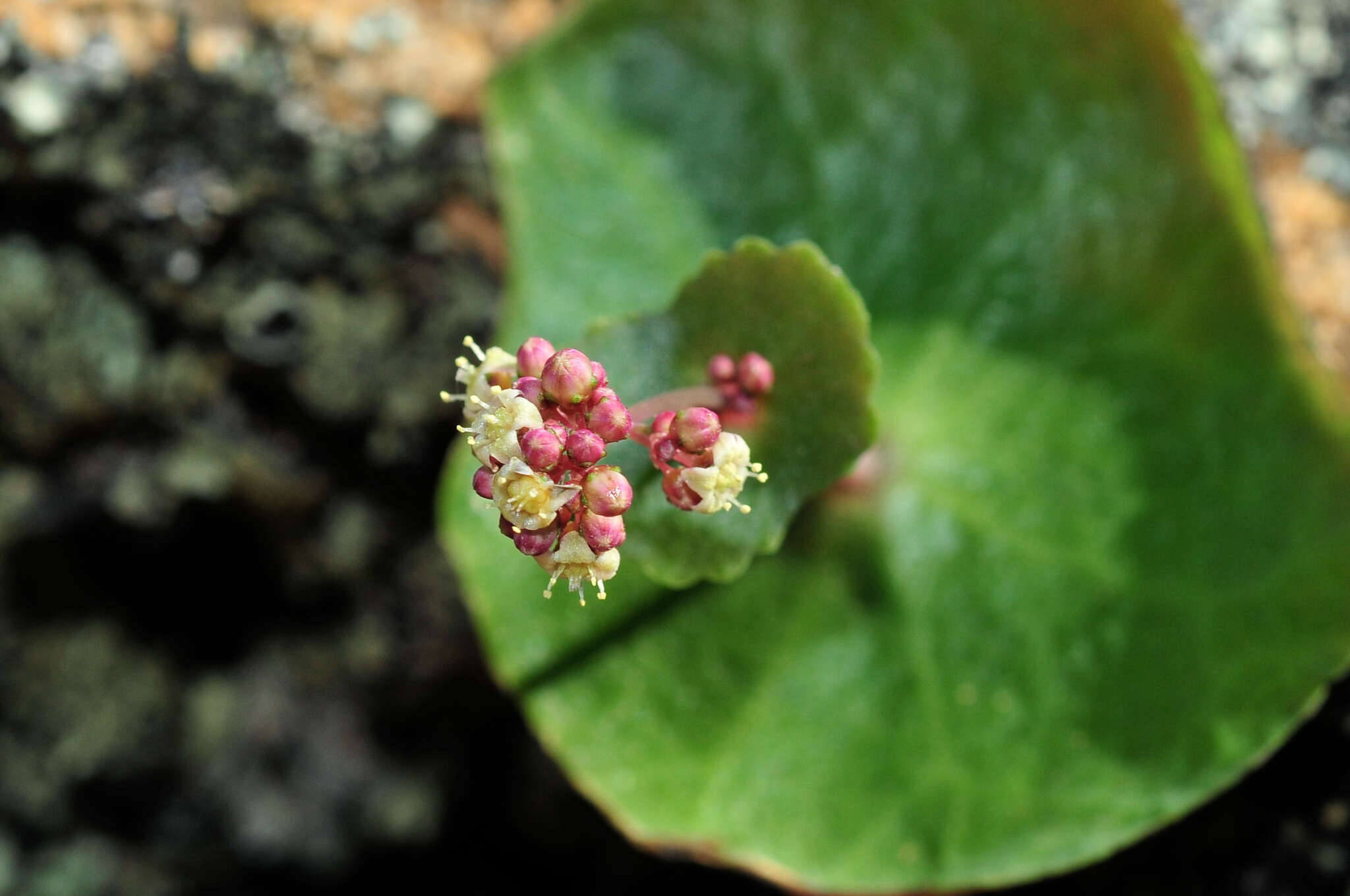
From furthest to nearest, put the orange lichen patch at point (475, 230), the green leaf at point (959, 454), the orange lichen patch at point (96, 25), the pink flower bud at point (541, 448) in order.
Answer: the orange lichen patch at point (475, 230) → the orange lichen patch at point (96, 25) → the green leaf at point (959, 454) → the pink flower bud at point (541, 448)

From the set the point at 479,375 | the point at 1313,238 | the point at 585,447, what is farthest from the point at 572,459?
the point at 1313,238

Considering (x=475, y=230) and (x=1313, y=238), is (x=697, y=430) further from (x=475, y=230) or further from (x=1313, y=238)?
(x=1313, y=238)

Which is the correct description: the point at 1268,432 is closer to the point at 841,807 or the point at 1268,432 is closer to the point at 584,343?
the point at 841,807

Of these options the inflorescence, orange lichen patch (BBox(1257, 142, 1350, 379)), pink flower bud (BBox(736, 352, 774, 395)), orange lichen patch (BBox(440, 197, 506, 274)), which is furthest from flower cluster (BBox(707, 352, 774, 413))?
orange lichen patch (BBox(1257, 142, 1350, 379))

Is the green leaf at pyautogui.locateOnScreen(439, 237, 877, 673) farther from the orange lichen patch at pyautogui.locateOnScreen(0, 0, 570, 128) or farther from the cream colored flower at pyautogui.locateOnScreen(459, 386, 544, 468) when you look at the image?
the orange lichen patch at pyautogui.locateOnScreen(0, 0, 570, 128)

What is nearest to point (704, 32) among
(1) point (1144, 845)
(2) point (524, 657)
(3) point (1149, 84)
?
(3) point (1149, 84)

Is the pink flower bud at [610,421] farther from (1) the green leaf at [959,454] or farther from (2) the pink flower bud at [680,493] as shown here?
(1) the green leaf at [959,454]

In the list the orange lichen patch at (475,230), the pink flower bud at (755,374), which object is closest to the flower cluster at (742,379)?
the pink flower bud at (755,374)
